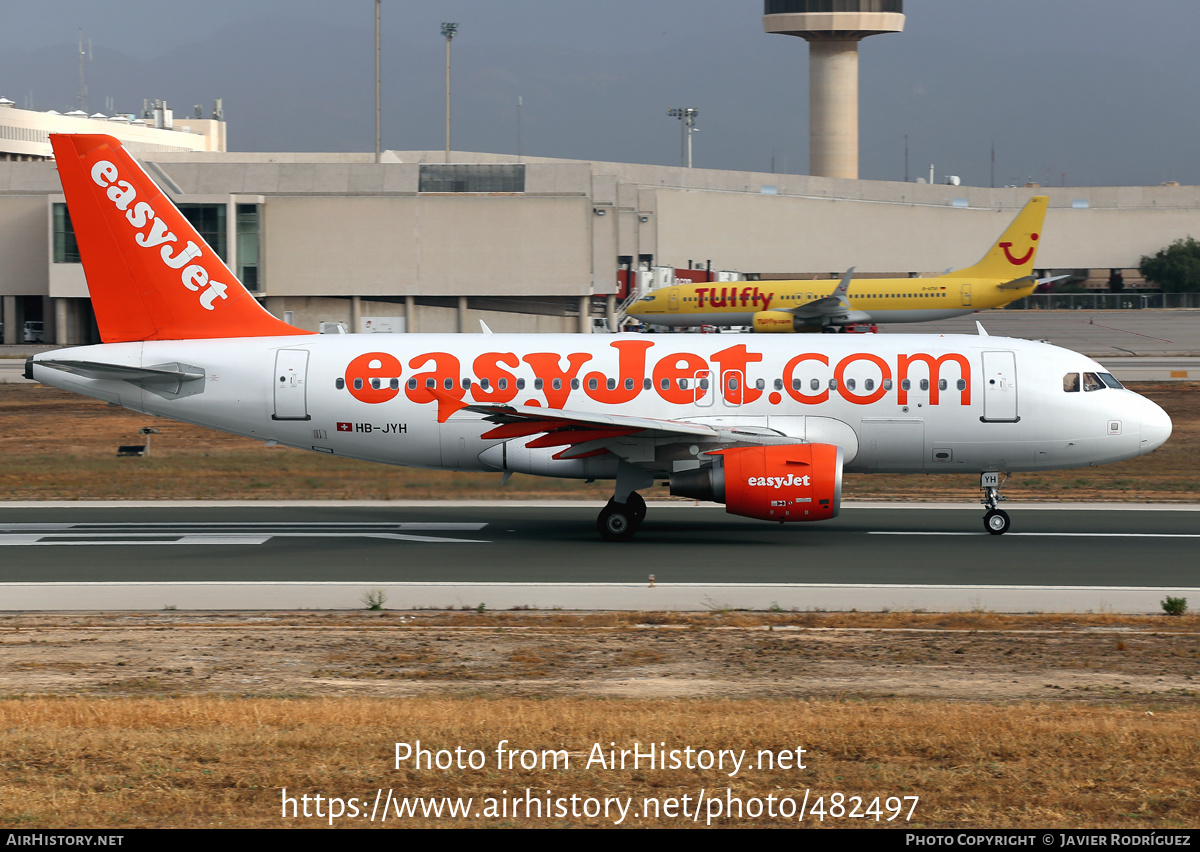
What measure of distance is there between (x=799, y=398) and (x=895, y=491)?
7.53 m

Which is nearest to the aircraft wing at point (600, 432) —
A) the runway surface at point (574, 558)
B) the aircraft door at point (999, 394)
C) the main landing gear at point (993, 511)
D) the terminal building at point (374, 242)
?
the runway surface at point (574, 558)

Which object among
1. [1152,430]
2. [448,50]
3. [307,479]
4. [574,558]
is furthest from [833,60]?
[574,558]

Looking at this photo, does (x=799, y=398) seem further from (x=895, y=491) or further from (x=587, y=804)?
(x=587, y=804)

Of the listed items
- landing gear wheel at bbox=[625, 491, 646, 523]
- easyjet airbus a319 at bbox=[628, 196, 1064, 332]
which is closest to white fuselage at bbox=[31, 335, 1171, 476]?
landing gear wheel at bbox=[625, 491, 646, 523]

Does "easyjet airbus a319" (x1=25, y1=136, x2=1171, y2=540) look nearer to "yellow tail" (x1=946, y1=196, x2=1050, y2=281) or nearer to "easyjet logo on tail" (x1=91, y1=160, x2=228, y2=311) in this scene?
"easyjet logo on tail" (x1=91, y1=160, x2=228, y2=311)

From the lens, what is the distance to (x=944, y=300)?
85562 mm

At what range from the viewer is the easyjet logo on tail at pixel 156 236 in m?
25.9

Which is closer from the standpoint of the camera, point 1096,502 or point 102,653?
point 102,653

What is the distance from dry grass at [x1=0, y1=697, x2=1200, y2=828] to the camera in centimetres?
917

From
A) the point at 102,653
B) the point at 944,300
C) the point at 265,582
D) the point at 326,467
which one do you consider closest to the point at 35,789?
the point at 102,653

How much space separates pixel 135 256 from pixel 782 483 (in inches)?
534

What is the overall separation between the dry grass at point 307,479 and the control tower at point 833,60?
421 ft

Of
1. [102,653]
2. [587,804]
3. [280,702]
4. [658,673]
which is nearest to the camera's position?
[587,804]

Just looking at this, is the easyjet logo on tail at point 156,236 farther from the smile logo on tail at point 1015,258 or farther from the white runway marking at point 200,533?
the smile logo on tail at point 1015,258
